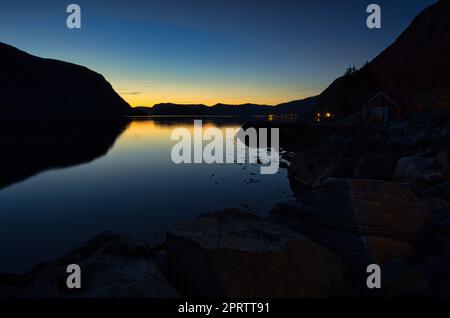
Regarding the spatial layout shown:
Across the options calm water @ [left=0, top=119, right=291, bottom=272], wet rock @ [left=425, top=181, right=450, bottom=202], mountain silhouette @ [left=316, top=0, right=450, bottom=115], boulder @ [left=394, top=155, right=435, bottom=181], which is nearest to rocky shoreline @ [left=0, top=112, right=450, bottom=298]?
wet rock @ [left=425, top=181, right=450, bottom=202]

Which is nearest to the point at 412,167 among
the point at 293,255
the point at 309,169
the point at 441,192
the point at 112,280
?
the point at 441,192

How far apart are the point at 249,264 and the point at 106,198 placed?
56.2ft

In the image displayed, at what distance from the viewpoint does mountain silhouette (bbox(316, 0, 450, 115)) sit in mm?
63031

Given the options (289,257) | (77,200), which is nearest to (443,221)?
(289,257)

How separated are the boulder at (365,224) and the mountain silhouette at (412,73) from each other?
53930 mm

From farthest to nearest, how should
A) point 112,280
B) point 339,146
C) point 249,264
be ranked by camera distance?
1. point 339,146
2. point 112,280
3. point 249,264

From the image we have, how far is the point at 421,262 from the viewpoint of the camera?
6.13 metres

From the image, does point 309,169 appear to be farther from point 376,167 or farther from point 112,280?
point 112,280

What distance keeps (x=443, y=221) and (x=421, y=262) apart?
1990 millimetres

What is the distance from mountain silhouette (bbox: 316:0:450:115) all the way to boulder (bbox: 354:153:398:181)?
4373 cm

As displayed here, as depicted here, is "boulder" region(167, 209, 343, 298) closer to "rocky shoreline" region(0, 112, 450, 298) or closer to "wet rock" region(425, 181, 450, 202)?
"rocky shoreline" region(0, 112, 450, 298)

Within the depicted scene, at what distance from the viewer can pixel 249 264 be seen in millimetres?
4879
